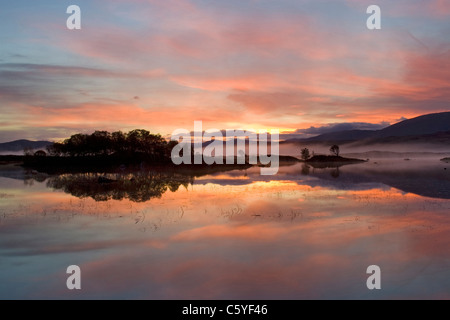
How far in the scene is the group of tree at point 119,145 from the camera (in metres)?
136

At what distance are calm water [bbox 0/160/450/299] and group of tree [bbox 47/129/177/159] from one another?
10621cm

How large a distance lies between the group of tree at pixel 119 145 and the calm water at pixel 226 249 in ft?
348

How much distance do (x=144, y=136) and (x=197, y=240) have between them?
126421 mm

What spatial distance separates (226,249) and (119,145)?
126695 mm

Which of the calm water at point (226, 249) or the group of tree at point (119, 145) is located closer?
the calm water at point (226, 249)

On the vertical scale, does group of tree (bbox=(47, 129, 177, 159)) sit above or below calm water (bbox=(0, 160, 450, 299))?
above

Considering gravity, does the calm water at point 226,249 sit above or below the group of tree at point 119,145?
below

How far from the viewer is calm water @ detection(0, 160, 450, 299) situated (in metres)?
13.8

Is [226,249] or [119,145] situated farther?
[119,145]

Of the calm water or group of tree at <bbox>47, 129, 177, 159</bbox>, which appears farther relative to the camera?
group of tree at <bbox>47, 129, 177, 159</bbox>

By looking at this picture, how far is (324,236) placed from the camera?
20.8 meters

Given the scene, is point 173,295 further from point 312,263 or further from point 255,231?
point 255,231

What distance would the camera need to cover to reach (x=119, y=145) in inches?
5443

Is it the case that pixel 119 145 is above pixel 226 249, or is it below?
above
